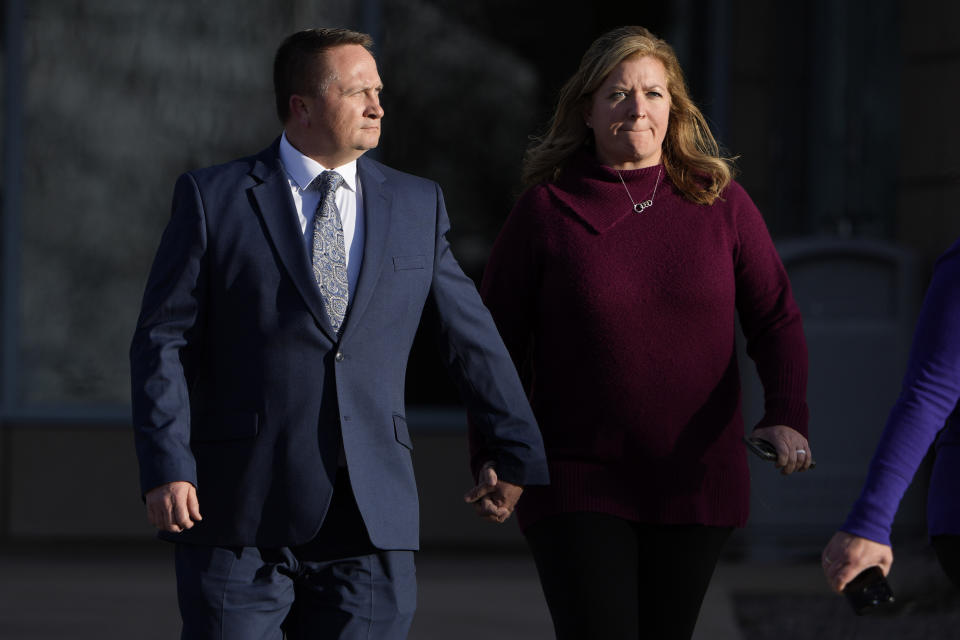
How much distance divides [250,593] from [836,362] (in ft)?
16.3

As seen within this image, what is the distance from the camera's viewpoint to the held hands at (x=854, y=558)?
2600 mm

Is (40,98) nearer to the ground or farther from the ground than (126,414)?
farther from the ground

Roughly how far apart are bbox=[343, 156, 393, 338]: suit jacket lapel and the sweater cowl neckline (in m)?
0.55

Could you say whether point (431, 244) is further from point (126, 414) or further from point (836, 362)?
point (126, 414)

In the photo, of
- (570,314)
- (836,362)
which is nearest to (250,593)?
(570,314)

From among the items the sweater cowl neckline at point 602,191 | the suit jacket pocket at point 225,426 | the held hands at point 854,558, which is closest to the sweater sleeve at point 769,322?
the sweater cowl neckline at point 602,191

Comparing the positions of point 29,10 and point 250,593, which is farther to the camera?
point 29,10

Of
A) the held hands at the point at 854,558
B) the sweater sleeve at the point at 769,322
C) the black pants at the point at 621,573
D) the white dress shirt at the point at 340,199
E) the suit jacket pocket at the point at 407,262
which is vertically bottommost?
the black pants at the point at 621,573

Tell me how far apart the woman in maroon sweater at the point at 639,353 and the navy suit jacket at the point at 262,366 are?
19.3 inches

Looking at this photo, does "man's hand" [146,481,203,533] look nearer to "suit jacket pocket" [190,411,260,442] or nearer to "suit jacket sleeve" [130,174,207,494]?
"suit jacket sleeve" [130,174,207,494]

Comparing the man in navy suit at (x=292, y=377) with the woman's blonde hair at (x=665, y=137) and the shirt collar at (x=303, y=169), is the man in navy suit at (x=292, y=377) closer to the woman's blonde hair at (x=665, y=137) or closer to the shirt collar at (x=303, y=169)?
the shirt collar at (x=303, y=169)

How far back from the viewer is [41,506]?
337 inches

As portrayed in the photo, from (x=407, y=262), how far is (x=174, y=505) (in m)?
0.70

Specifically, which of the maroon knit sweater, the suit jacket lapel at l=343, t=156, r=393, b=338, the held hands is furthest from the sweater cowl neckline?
the held hands
